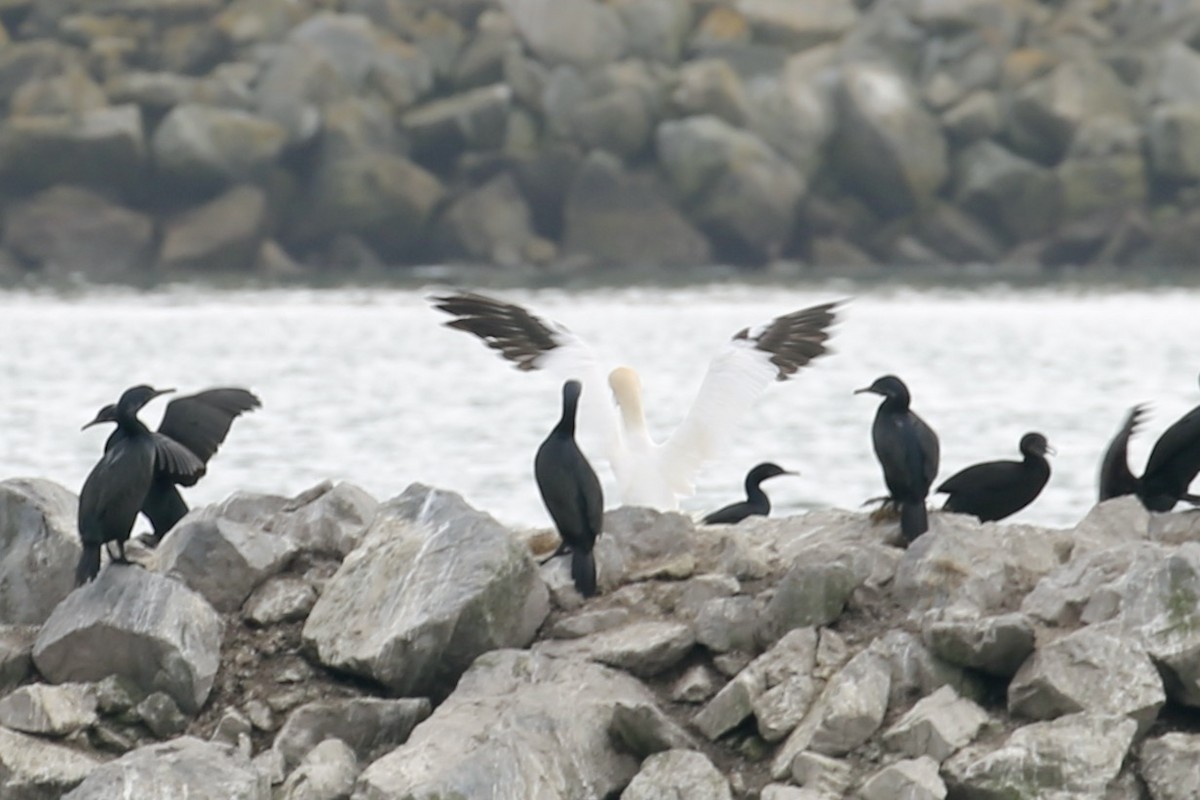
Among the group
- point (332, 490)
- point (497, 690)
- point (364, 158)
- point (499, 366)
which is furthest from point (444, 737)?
point (364, 158)

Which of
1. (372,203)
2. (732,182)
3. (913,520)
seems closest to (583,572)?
(913,520)

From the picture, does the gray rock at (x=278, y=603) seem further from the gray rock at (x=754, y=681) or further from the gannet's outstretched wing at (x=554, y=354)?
the gannet's outstretched wing at (x=554, y=354)

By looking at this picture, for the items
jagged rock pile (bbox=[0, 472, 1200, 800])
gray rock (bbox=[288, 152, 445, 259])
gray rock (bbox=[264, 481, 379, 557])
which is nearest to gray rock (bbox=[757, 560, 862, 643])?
jagged rock pile (bbox=[0, 472, 1200, 800])

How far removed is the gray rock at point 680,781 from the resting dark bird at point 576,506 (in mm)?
1245

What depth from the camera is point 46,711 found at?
871cm

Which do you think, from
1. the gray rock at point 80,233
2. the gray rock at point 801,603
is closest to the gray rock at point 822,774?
the gray rock at point 801,603

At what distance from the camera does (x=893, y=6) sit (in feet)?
192

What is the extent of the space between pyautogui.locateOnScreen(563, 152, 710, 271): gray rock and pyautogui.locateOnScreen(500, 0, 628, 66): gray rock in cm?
426

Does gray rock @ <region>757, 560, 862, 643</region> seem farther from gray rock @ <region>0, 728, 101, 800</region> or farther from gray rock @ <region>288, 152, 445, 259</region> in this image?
gray rock @ <region>288, 152, 445, 259</region>

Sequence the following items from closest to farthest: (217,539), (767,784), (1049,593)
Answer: (767,784)
(1049,593)
(217,539)

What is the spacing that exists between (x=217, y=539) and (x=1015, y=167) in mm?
44116

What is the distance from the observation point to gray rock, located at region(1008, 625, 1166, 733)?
26.9ft

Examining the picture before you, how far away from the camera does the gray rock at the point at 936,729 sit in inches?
320

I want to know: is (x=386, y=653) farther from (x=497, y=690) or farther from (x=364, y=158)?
(x=364, y=158)
